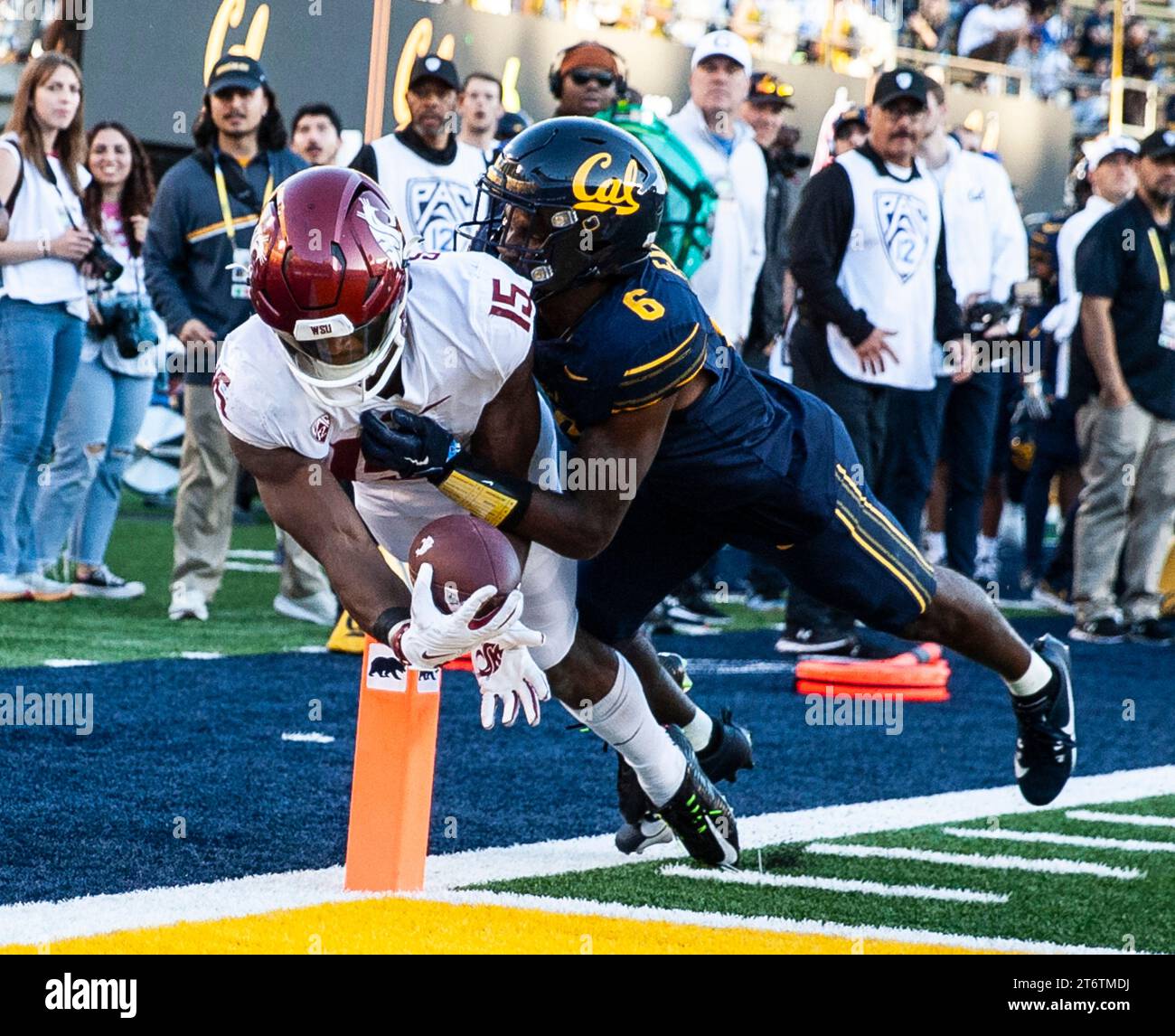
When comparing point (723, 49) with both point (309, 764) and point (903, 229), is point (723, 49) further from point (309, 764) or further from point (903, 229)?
point (309, 764)

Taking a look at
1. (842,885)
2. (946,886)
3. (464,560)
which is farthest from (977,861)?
(464,560)

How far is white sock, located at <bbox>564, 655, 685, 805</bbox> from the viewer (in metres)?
3.52

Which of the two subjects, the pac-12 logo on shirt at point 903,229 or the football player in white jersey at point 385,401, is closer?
the football player in white jersey at point 385,401

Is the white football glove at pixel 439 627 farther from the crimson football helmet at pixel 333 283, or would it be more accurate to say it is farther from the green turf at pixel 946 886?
the green turf at pixel 946 886

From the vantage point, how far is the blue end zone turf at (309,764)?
3.56 meters

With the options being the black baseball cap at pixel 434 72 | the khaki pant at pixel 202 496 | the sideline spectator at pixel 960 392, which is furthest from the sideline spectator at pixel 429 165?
the sideline spectator at pixel 960 392

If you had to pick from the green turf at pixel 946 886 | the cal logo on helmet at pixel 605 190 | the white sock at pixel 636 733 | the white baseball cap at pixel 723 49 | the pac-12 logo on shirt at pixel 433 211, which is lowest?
the green turf at pixel 946 886

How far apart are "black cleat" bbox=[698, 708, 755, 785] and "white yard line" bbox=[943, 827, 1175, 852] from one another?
18.0 inches

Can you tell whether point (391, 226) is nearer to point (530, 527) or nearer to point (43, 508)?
point (530, 527)

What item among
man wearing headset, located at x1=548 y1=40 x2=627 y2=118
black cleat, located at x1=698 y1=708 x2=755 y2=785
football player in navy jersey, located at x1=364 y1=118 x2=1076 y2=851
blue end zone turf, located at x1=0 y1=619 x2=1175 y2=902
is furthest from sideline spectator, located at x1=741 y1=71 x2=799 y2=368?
black cleat, located at x1=698 y1=708 x2=755 y2=785

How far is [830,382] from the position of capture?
629cm

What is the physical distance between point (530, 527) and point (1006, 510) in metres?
10.7

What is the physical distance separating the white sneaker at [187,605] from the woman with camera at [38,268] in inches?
26.2
